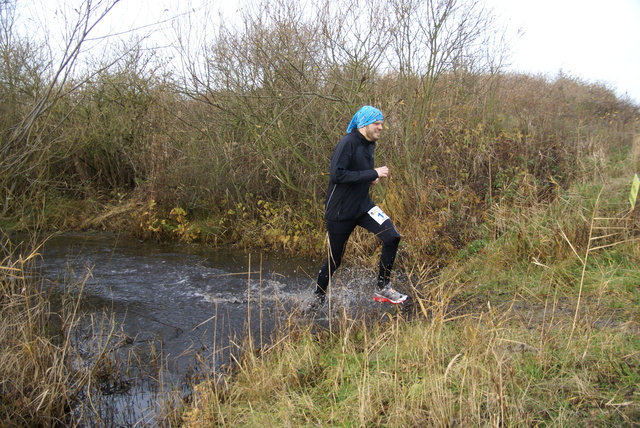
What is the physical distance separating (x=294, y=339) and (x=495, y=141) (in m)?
6.11

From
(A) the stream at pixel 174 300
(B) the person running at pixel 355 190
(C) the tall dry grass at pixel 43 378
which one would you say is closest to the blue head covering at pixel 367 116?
(B) the person running at pixel 355 190

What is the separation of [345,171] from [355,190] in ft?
0.93

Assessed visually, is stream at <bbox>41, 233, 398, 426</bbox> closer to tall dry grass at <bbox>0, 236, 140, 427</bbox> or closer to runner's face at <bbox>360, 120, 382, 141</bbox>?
tall dry grass at <bbox>0, 236, 140, 427</bbox>

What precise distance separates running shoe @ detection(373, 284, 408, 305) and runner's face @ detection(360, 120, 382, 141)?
1.60 meters

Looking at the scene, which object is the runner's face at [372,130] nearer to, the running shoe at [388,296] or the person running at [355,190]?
the person running at [355,190]

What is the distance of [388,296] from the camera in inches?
214

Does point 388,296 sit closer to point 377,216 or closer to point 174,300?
point 377,216

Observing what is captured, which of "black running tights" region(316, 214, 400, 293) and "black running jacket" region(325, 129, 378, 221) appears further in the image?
"black running tights" region(316, 214, 400, 293)

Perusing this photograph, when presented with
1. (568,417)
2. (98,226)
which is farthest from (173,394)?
(98,226)

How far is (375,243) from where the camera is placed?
762cm

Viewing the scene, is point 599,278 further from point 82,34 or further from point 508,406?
point 82,34

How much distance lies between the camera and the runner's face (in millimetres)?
4898

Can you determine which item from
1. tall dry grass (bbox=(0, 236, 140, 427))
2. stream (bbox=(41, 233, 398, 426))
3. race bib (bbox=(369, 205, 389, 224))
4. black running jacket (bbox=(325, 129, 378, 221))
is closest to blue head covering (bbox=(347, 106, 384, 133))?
black running jacket (bbox=(325, 129, 378, 221))

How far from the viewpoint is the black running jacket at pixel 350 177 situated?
485 cm
